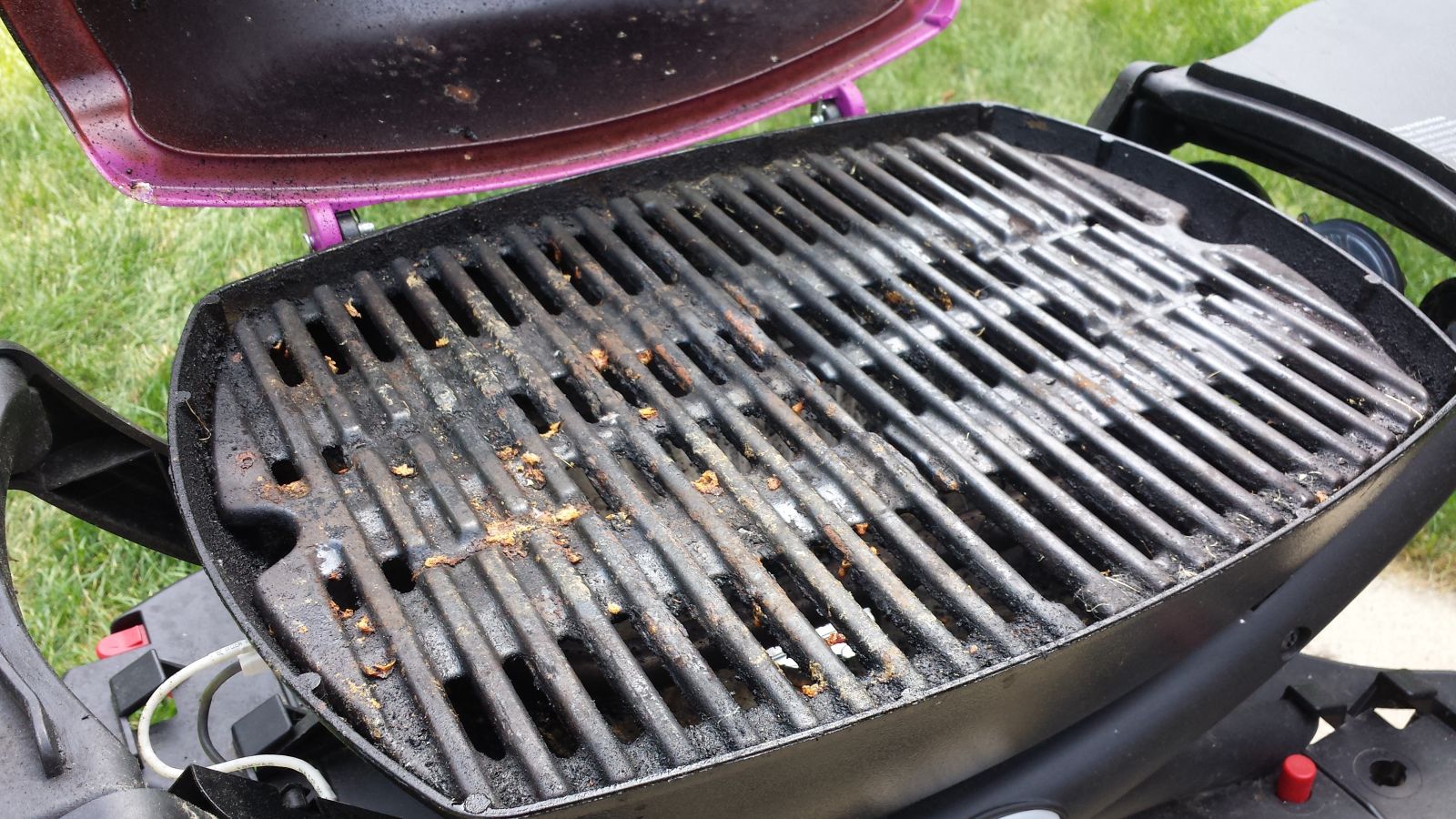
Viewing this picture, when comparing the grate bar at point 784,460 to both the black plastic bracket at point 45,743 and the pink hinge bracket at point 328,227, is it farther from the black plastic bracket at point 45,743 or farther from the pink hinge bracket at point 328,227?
the black plastic bracket at point 45,743

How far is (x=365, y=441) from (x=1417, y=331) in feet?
3.81

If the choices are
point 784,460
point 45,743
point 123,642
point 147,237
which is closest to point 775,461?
point 784,460

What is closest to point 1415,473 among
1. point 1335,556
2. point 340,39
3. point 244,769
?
point 1335,556

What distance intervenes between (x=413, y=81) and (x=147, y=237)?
5.35 feet

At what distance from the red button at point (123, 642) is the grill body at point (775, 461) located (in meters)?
0.41

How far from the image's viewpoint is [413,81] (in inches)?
59.8

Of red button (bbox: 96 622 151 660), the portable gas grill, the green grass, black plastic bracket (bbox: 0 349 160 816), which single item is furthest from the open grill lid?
the green grass

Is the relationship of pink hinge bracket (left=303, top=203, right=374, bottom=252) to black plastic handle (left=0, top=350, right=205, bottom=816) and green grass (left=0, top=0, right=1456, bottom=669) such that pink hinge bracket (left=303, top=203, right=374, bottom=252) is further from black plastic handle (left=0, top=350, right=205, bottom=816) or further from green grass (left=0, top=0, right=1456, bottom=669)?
green grass (left=0, top=0, right=1456, bottom=669)

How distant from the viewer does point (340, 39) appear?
1.48m

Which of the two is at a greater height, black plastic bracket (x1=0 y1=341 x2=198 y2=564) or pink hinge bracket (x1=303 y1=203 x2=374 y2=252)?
pink hinge bracket (x1=303 y1=203 x2=374 y2=252)

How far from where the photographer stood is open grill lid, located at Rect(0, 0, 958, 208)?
1342 mm

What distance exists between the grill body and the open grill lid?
11 cm

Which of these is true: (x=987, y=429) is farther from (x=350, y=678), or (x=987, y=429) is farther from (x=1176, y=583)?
(x=350, y=678)

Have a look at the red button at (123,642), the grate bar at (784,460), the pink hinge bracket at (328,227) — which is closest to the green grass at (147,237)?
the red button at (123,642)
